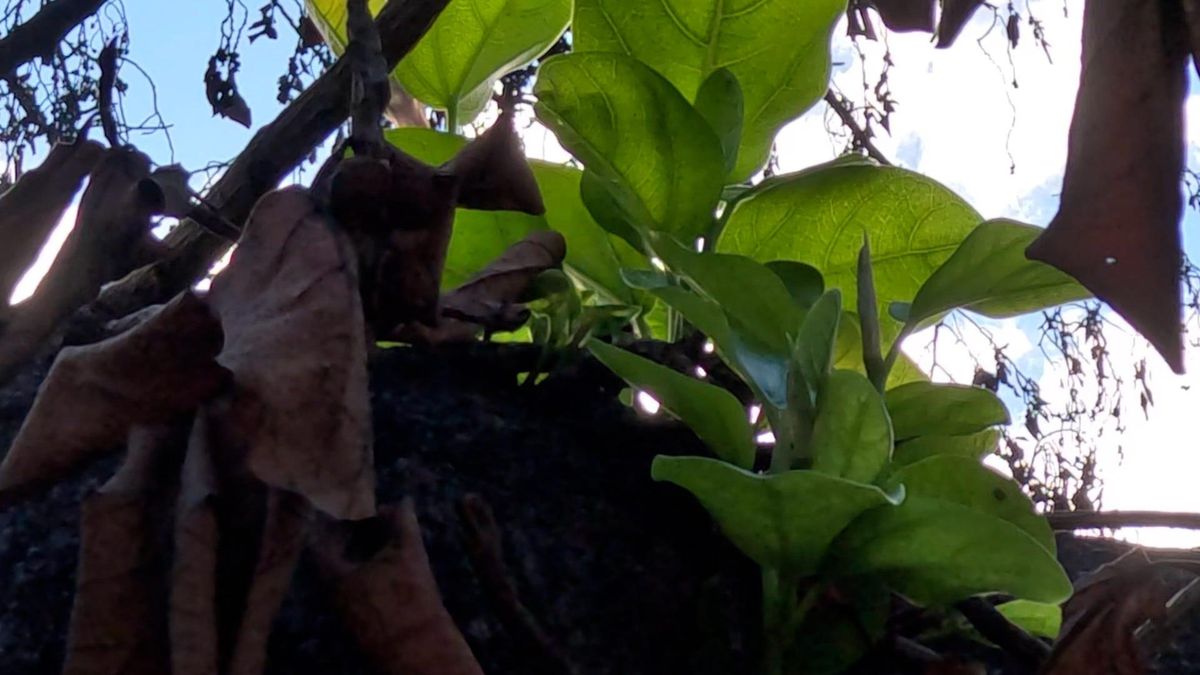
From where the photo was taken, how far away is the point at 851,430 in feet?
1.25

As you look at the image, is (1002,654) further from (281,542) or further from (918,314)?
(281,542)

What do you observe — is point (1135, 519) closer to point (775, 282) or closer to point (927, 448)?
point (927, 448)

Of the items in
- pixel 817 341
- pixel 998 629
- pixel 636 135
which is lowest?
pixel 998 629

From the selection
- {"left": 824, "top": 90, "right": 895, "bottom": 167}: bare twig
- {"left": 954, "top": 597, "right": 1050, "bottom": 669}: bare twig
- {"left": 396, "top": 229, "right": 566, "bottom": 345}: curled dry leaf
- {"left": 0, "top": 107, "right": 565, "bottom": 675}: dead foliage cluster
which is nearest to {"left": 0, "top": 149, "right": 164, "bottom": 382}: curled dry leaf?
{"left": 0, "top": 107, "right": 565, "bottom": 675}: dead foliage cluster

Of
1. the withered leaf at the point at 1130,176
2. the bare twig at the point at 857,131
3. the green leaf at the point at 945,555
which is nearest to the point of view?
the withered leaf at the point at 1130,176

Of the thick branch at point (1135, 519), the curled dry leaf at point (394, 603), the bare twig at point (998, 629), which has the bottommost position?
the bare twig at point (998, 629)

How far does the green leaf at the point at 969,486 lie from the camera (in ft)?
1.36

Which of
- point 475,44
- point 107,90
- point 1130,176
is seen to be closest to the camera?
point 1130,176

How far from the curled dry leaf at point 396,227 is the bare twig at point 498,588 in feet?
0.22

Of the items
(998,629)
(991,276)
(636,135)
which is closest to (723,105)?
(636,135)

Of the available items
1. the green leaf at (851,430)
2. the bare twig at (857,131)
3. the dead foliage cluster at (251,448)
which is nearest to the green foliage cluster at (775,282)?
the green leaf at (851,430)

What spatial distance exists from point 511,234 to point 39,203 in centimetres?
24

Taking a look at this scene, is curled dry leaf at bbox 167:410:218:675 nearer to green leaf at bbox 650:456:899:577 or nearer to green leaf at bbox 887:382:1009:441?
green leaf at bbox 650:456:899:577

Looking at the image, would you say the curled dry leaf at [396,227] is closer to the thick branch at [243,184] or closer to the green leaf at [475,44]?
the thick branch at [243,184]
